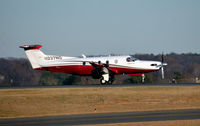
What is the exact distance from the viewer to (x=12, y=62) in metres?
107

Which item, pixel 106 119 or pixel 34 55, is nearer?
pixel 106 119

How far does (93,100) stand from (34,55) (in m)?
18.8

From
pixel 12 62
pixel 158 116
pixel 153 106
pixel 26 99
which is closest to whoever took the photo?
pixel 158 116

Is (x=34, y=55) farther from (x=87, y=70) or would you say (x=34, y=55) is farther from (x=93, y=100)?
(x=93, y=100)

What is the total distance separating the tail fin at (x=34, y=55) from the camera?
52.0 m

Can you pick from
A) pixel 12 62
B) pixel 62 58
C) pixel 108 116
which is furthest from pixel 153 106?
pixel 12 62

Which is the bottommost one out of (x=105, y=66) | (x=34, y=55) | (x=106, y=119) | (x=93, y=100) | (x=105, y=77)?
(x=106, y=119)

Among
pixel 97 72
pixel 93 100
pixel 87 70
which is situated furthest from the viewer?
pixel 87 70

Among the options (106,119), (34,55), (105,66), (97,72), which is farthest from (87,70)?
(106,119)

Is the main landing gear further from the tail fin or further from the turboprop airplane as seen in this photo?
the tail fin

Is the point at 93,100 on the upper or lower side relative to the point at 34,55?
lower

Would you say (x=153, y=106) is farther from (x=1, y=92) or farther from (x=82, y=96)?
(x=1, y=92)

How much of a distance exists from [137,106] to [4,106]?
11930 millimetres

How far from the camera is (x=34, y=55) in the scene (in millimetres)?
52156
